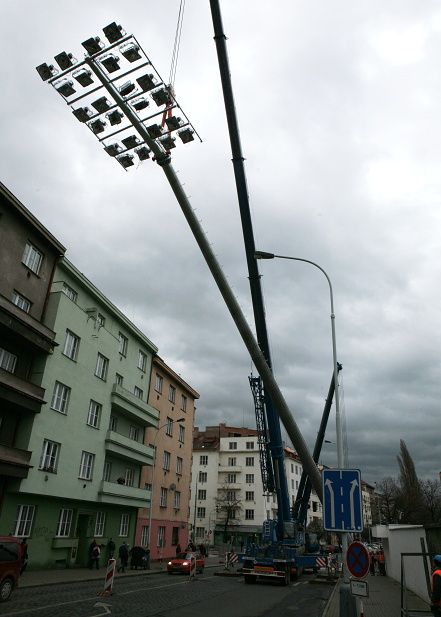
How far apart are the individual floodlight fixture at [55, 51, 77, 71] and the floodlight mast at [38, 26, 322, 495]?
0.17 metres

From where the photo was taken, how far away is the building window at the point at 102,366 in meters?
31.0

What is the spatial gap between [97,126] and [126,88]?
82 centimetres

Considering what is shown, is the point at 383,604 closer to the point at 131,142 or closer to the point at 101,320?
the point at 131,142

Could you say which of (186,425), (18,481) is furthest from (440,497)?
(18,481)

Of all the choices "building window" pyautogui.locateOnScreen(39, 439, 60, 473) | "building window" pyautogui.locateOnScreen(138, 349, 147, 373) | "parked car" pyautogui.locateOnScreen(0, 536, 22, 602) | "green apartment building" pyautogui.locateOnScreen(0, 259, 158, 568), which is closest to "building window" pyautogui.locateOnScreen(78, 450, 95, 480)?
"green apartment building" pyautogui.locateOnScreen(0, 259, 158, 568)

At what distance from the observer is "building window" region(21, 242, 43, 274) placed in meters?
25.0

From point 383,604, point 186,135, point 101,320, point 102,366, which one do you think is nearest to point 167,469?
point 102,366

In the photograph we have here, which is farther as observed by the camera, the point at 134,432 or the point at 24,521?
the point at 134,432

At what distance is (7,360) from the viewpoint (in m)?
23.7

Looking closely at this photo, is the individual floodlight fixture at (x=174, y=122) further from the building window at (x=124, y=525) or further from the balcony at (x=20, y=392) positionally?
the building window at (x=124, y=525)

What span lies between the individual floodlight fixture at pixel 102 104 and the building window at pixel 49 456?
20090 mm

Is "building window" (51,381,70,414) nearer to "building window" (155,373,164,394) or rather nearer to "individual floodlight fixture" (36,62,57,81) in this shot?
"building window" (155,373,164,394)

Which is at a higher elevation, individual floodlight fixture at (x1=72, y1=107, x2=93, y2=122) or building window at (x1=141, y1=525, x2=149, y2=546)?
individual floodlight fixture at (x1=72, y1=107, x2=93, y2=122)

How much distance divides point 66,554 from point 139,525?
10105 millimetres
